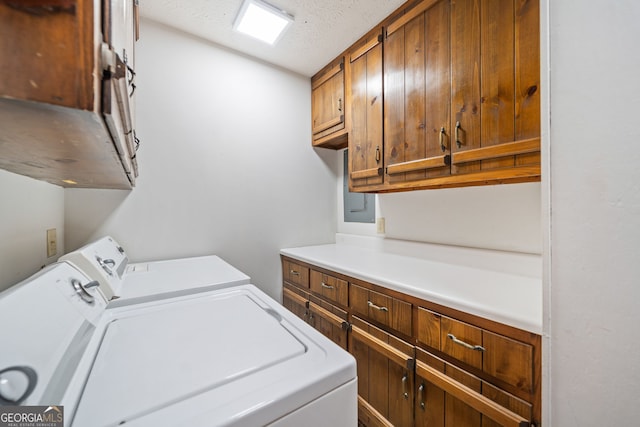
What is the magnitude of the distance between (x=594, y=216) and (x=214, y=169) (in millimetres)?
1890

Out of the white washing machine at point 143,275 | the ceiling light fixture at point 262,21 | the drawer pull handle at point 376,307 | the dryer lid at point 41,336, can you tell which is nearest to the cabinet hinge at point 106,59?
the dryer lid at point 41,336

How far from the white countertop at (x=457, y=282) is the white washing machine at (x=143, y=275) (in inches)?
25.2

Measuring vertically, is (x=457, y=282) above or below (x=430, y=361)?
above

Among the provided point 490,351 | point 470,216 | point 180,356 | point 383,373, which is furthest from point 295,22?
point 383,373

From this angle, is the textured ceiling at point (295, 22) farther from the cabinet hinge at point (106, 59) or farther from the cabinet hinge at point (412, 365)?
the cabinet hinge at point (412, 365)

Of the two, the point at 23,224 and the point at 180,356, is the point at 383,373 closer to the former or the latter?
the point at 180,356

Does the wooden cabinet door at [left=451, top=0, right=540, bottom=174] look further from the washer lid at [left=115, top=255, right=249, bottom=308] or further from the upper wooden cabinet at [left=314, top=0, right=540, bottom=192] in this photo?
the washer lid at [left=115, top=255, right=249, bottom=308]

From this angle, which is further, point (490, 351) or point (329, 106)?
point (329, 106)

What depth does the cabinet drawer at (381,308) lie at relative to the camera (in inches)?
43.7

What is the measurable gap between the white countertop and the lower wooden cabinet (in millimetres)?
42

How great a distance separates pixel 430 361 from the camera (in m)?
1.02

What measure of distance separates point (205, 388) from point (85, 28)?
23.0 inches

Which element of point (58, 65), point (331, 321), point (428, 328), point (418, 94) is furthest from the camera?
point (331, 321)

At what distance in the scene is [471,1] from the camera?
1142 millimetres
